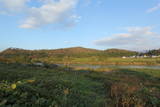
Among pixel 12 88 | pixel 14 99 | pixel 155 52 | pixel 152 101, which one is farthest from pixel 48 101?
pixel 155 52

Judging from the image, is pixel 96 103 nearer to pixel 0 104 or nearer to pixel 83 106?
pixel 83 106

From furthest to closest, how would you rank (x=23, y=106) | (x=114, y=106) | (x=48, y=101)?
(x=114, y=106) → (x=48, y=101) → (x=23, y=106)

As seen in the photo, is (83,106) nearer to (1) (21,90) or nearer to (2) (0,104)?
(1) (21,90)

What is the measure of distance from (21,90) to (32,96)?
1.89 feet

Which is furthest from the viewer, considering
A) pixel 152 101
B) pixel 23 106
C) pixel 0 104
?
pixel 152 101

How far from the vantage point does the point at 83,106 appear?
4.89 m

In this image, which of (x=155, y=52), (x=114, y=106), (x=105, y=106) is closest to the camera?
(x=105, y=106)

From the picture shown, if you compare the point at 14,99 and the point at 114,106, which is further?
the point at 114,106

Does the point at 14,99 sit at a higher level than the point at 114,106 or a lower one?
higher

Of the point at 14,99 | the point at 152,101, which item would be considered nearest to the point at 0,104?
the point at 14,99

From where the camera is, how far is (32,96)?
4.60 m

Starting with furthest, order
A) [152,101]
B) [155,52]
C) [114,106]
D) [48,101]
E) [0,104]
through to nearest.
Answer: [155,52], [152,101], [114,106], [48,101], [0,104]

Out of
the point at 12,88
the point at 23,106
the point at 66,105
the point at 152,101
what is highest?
the point at 12,88

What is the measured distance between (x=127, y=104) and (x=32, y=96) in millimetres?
3889
